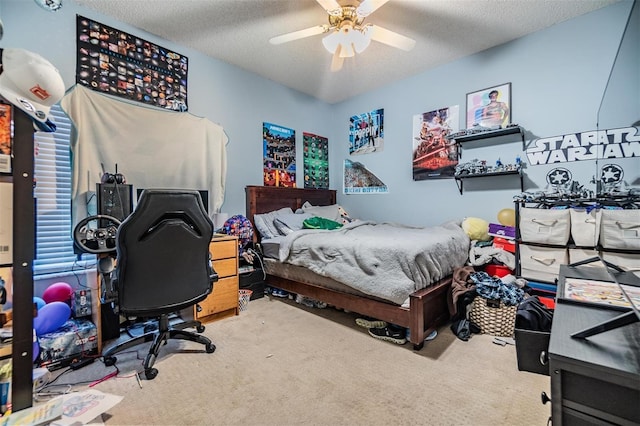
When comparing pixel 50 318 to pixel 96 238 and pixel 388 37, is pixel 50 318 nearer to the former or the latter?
pixel 96 238

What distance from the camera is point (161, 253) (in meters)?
1.67

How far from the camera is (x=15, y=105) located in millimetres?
1023

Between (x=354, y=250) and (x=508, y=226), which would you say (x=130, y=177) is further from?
(x=508, y=226)

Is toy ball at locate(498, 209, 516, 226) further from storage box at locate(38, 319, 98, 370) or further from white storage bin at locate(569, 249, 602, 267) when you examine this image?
storage box at locate(38, 319, 98, 370)

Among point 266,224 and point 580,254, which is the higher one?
point 266,224

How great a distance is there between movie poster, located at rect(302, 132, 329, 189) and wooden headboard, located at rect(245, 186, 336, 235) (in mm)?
158

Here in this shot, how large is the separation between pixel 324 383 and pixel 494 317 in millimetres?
1407

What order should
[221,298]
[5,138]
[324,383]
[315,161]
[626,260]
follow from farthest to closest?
[315,161]
[221,298]
[324,383]
[626,260]
[5,138]

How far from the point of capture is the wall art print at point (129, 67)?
7.84 feet

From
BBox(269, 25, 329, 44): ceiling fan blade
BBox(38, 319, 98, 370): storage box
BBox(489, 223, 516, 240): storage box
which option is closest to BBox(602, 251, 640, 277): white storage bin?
BBox(489, 223, 516, 240): storage box

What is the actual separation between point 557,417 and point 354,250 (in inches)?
64.4

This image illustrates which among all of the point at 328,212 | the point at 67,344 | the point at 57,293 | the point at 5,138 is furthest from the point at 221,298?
the point at 328,212

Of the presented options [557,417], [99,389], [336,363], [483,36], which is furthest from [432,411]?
[483,36]

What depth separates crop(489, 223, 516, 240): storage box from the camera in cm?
276
